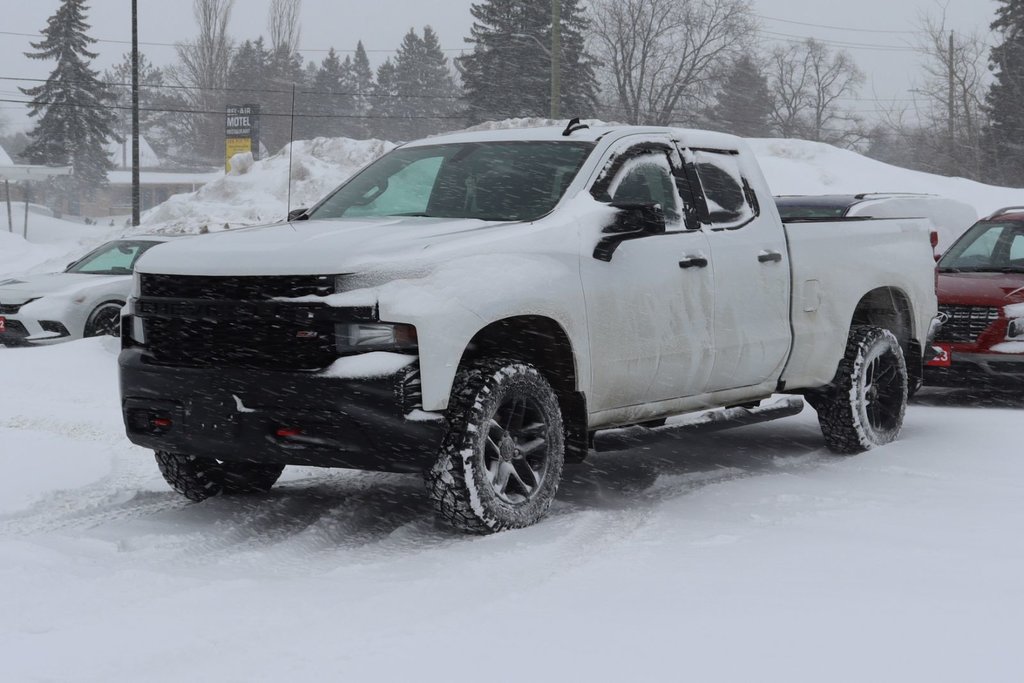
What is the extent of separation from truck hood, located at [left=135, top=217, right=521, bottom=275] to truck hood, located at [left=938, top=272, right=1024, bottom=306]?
6.00m

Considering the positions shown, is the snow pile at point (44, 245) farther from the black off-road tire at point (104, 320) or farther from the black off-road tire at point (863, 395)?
the black off-road tire at point (863, 395)

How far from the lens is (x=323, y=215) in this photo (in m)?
6.73

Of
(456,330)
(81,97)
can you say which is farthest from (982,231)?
(81,97)

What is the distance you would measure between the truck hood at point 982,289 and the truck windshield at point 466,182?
530 centimetres

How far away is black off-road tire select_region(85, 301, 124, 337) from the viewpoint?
14000 mm

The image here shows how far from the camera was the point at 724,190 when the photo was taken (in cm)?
695

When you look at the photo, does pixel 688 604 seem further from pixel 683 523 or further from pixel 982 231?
pixel 982 231

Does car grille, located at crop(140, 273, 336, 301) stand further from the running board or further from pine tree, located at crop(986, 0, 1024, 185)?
pine tree, located at crop(986, 0, 1024, 185)

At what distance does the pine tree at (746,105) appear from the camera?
236 ft

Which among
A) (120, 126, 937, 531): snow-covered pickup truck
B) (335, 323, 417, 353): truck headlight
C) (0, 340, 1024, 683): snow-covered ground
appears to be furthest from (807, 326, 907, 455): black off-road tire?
(335, 323, 417, 353): truck headlight

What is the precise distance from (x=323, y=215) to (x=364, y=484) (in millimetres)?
1447

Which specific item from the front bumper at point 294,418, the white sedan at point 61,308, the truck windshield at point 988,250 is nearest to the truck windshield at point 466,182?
the front bumper at point 294,418

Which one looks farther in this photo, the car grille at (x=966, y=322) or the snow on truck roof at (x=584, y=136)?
the car grille at (x=966, y=322)

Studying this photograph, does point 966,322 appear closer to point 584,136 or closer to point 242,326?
point 584,136
